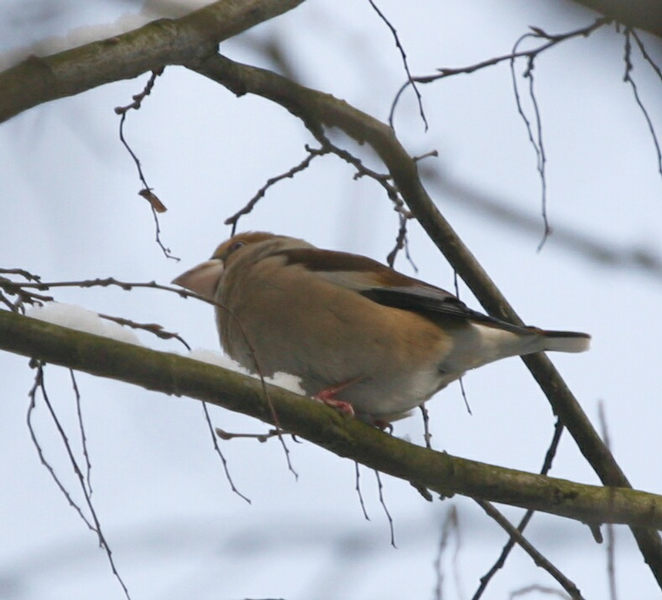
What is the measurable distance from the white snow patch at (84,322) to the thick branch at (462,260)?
1037 millimetres

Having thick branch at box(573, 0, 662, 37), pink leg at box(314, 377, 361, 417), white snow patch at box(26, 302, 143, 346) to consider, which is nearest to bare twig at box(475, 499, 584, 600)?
pink leg at box(314, 377, 361, 417)

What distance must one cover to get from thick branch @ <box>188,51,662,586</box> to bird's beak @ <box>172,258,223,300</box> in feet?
4.22

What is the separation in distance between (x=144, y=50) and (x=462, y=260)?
1.72 meters

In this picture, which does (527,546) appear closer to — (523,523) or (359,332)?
(523,523)

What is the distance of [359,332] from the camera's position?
4160mm

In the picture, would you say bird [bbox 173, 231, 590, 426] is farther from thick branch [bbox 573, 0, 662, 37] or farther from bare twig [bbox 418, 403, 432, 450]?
thick branch [bbox 573, 0, 662, 37]

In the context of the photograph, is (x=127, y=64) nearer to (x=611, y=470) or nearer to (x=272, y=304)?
(x=272, y=304)

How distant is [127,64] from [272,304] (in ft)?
4.96

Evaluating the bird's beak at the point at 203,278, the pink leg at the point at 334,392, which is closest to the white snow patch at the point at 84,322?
the pink leg at the point at 334,392

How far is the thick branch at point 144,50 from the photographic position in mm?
2732

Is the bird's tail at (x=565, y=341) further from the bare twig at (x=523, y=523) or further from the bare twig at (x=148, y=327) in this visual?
the bare twig at (x=148, y=327)

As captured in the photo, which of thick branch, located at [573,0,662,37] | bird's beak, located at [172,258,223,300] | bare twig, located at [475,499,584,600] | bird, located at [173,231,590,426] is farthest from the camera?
bird's beak, located at [172,258,223,300]

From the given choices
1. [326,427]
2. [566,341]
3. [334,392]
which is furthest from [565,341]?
[326,427]

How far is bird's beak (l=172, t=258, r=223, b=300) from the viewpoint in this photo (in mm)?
4930
